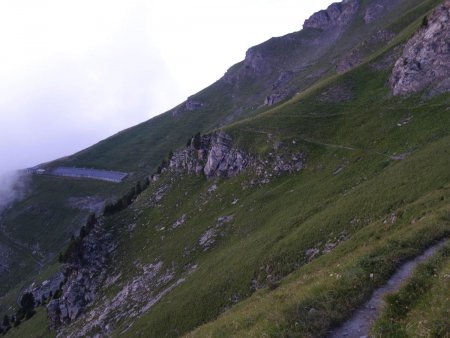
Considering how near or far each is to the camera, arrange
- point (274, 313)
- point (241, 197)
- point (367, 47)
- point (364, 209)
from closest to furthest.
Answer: point (274, 313)
point (364, 209)
point (241, 197)
point (367, 47)

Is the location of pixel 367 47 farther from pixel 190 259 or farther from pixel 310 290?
pixel 310 290

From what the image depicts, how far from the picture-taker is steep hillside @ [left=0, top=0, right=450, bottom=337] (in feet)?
75.1

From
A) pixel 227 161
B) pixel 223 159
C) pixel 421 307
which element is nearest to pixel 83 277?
pixel 223 159

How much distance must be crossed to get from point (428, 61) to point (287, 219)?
162ft

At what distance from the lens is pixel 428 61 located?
8125 cm

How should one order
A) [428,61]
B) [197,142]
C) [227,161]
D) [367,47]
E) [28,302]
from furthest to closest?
[367,47]
[28,302]
[197,142]
[227,161]
[428,61]

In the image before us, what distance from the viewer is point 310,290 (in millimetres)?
19641

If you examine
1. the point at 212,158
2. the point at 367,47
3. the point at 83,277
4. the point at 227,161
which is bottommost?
the point at 83,277

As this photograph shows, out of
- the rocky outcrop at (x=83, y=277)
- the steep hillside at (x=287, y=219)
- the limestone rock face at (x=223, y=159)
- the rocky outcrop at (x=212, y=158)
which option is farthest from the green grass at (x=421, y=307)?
the rocky outcrop at (x=83, y=277)

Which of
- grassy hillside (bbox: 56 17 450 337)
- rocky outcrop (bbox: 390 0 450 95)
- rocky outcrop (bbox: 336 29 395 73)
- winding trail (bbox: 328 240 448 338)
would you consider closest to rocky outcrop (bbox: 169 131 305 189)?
grassy hillside (bbox: 56 17 450 337)

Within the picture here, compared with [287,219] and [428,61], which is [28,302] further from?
[428,61]

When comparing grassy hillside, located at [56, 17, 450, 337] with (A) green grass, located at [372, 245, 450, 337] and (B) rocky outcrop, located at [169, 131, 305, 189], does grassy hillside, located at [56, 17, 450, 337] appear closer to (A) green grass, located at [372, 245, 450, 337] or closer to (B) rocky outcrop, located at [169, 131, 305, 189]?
(B) rocky outcrop, located at [169, 131, 305, 189]

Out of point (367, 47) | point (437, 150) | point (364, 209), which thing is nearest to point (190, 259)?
point (364, 209)

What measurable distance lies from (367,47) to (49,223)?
154m
